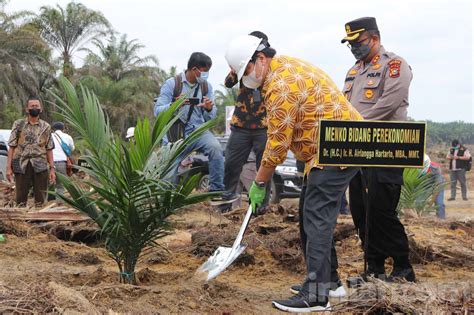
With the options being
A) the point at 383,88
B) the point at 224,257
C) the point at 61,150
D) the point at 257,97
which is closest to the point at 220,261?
the point at 224,257

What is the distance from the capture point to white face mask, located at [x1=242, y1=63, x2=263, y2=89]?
171 inches

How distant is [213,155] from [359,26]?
12.2 ft

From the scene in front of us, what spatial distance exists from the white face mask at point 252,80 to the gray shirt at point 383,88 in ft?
3.82

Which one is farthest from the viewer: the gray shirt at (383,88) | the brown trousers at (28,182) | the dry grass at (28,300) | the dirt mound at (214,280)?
the brown trousers at (28,182)

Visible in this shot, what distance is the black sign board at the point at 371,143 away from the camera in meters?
4.11

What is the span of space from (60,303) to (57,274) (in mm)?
1363

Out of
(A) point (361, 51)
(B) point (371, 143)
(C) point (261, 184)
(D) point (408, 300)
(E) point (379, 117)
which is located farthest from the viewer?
(A) point (361, 51)

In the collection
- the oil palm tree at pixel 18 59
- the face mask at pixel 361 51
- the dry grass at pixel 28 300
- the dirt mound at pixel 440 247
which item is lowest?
the dirt mound at pixel 440 247

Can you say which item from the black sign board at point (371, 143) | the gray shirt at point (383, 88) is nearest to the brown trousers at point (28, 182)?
the gray shirt at point (383, 88)

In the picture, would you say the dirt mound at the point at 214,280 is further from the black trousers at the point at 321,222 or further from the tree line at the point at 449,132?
the tree line at the point at 449,132

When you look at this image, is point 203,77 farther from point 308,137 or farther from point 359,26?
point 308,137

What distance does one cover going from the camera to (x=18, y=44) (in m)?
30.9

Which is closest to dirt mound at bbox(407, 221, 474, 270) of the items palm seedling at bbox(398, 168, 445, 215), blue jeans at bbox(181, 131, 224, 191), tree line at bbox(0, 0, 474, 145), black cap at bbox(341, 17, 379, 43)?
palm seedling at bbox(398, 168, 445, 215)

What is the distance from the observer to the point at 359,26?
524 centimetres
